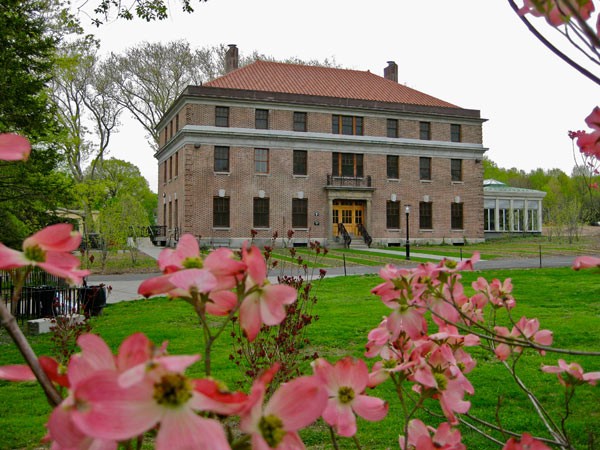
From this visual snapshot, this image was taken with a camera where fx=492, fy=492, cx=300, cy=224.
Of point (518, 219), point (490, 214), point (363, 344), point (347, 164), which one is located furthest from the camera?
point (518, 219)

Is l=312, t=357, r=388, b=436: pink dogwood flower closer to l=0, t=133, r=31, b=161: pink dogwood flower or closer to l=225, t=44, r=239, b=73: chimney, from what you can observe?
l=0, t=133, r=31, b=161: pink dogwood flower

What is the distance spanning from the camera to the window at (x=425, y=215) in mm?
32594

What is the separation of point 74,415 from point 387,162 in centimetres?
3268

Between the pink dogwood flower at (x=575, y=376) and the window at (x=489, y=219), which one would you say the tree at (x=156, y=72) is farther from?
the pink dogwood flower at (x=575, y=376)

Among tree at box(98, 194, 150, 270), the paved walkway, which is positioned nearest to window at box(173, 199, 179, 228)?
tree at box(98, 194, 150, 270)

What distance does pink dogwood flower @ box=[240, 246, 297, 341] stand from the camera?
817mm

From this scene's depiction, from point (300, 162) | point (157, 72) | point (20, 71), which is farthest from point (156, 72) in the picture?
point (20, 71)

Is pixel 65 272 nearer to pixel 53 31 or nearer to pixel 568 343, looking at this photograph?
pixel 568 343

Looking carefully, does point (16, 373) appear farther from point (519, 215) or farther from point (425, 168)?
point (519, 215)

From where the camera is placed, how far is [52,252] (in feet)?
2.53

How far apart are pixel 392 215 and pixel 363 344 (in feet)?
84.6

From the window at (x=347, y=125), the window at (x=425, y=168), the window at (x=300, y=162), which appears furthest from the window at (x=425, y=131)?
the window at (x=300, y=162)

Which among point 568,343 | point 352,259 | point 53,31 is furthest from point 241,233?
point 568,343

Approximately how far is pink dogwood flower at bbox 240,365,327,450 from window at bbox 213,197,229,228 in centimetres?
2826
